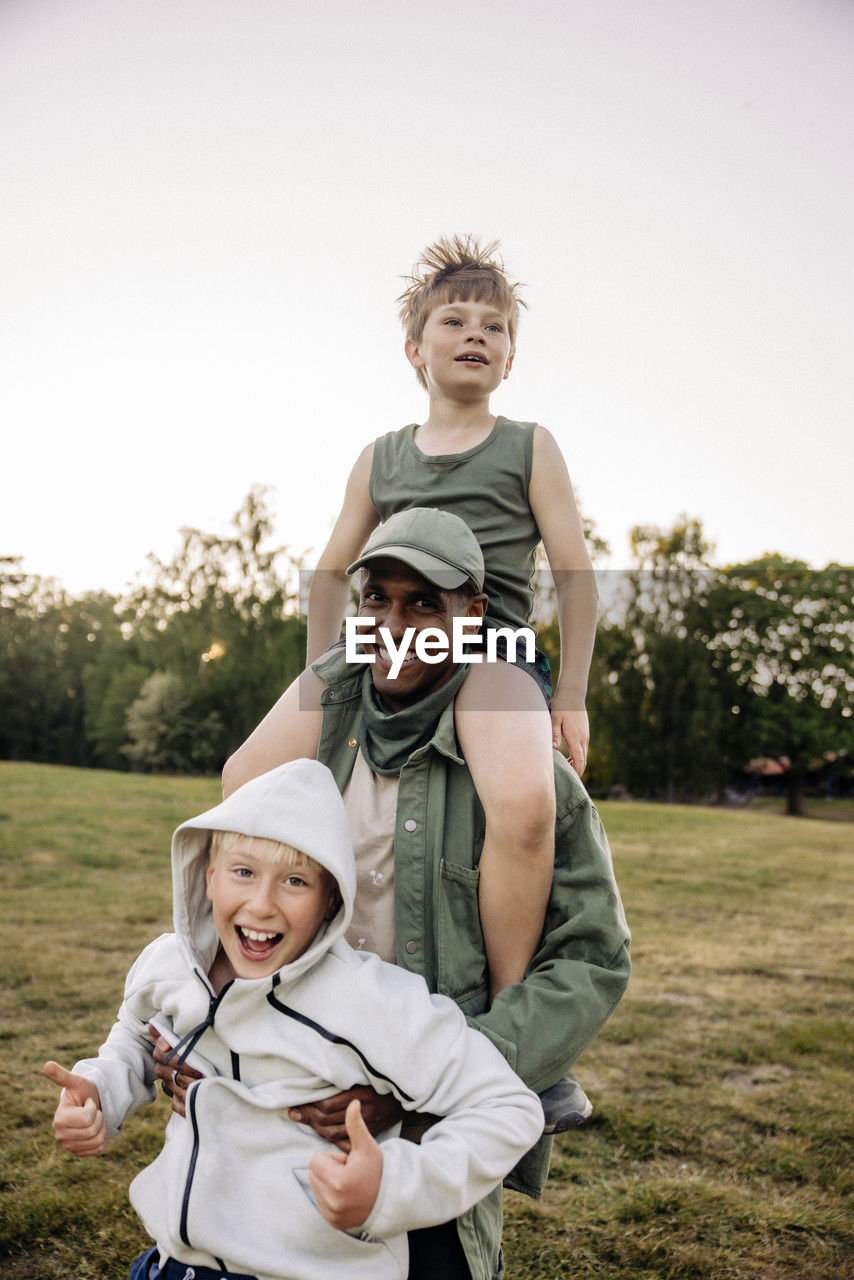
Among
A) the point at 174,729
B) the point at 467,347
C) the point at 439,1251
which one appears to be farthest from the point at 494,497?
the point at 174,729

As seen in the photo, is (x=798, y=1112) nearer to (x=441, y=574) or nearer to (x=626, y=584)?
(x=441, y=574)

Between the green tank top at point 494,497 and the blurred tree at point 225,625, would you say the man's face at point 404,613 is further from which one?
the blurred tree at point 225,625

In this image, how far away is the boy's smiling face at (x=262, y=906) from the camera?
206cm

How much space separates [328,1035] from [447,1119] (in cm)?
28

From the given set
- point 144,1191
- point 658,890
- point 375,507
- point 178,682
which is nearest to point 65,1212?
point 144,1191

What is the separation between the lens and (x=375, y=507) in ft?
10.2

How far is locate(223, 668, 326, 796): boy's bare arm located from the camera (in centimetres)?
267

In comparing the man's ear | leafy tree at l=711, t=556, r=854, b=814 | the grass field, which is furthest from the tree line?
the man's ear

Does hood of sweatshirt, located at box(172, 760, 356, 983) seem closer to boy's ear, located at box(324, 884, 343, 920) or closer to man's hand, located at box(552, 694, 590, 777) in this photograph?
boy's ear, located at box(324, 884, 343, 920)

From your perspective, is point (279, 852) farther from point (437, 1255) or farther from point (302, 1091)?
point (437, 1255)

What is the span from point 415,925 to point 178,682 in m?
29.0

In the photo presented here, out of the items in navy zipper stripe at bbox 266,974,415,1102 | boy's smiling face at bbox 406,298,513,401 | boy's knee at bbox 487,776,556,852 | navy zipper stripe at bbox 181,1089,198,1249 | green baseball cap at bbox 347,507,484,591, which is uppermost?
boy's smiling face at bbox 406,298,513,401

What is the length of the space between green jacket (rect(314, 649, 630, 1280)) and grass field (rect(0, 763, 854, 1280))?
2.06 m

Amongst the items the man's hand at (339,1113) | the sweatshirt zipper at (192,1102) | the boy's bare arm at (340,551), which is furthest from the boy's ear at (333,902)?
the boy's bare arm at (340,551)
